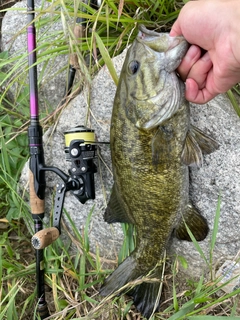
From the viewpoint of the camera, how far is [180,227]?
2.80 meters

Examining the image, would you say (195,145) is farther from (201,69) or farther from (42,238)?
(42,238)

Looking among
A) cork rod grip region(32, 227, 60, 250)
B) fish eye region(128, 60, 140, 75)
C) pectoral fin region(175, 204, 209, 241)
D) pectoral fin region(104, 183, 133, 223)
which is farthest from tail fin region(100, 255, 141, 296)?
fish eye region(128, 60, 140, 75)

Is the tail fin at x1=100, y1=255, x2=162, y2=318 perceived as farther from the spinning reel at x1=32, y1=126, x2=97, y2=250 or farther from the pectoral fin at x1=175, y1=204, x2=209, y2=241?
the spinning reel at x1=32, y1=126, x2=97, y2=250

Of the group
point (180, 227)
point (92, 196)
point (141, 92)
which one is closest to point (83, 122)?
point (92, 196)

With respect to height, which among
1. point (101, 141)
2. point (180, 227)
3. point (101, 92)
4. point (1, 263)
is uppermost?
point (101, 92)

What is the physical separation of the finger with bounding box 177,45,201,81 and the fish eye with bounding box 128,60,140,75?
10.5 inches

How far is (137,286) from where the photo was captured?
9.29ft

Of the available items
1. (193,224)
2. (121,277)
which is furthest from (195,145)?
(121,277)

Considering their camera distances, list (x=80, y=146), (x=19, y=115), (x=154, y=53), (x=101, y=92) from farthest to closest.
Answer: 1. (x=19, y=115)
2. (x=101, y=92)
3. (x=80, y=146)
4. (x=154, y=53)

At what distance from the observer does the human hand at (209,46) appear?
2105mm

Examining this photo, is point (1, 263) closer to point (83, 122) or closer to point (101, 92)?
point (83, 122)

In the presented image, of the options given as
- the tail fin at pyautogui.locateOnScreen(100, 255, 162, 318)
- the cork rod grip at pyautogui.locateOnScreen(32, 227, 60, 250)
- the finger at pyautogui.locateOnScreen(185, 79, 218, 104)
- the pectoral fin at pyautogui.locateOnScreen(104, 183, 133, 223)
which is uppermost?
the finger at pyautogui.locateOnScreen(185, 79, 218, 104)

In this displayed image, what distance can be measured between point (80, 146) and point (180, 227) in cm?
96

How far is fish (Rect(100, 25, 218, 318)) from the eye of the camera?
2.30 m
